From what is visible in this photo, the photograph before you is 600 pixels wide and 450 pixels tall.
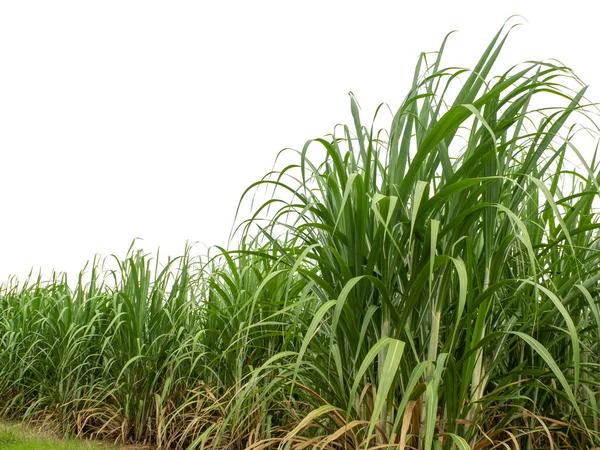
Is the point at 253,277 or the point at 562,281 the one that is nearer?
the point at 562,281

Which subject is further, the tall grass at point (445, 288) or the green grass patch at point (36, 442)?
the green grass patch at point (36, 442)

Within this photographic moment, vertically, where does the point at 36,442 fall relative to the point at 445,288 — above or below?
below

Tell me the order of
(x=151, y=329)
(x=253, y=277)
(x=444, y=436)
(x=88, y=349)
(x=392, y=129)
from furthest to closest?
(x=88, y=349) < (x=151, y=329) < (x=253, y=277) < (x=392, y=129) < (x=444, y=436)

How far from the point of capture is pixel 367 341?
5.35 feet

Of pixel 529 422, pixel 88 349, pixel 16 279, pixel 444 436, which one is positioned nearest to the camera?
pixel 444 436

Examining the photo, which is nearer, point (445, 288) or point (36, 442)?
point (445, 288)

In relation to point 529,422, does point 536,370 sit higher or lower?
higher

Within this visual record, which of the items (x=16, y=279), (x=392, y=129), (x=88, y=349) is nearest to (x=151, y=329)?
(x=88, y=349)

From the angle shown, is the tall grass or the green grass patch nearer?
the tall grass

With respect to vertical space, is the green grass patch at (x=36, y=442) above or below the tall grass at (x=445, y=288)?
below

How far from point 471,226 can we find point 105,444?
257 centimetres

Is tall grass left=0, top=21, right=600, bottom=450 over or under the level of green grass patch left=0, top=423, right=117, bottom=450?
over

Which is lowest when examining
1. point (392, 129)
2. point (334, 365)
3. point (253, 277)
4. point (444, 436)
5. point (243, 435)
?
point (243, 435)

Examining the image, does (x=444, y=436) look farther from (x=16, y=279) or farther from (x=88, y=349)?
(x=16, y=279)
